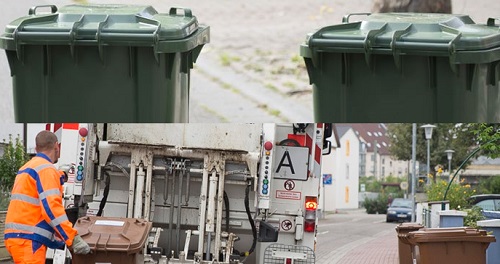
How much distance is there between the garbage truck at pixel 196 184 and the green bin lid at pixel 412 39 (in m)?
1.31

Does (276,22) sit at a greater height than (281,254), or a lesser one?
greater

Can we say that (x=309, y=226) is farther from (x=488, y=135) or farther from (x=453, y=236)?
(x=488, y=135)

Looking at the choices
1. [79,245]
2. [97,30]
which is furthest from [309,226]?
[79,245]

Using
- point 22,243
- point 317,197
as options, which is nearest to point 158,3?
point 317,197

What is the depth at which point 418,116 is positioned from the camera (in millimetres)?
6746

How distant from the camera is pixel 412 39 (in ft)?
21.5

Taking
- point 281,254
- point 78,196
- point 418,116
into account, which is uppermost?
point 418,116

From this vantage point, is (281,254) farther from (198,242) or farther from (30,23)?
(30,23)

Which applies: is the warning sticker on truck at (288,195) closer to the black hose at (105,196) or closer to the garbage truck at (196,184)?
the garbage truck at (196,184)

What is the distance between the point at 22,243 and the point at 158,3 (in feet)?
22.3

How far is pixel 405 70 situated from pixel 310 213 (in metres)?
1.99

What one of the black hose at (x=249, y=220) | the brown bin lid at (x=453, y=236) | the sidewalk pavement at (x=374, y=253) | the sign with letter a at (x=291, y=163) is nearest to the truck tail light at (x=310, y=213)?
the sign with letter a at (x=291, y=163)

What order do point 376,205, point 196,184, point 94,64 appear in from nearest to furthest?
point 94,64 → point 196,184 → point 376,205

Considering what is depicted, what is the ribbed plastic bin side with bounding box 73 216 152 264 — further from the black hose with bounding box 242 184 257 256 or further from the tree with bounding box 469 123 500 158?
the tree with bounding box 469 123 500 158
